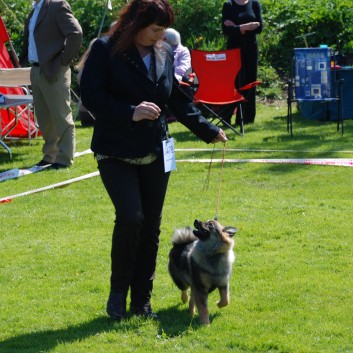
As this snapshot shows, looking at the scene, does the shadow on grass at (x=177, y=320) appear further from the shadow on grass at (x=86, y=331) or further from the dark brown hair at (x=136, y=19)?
the dark brown hair at (x=136, y=19)

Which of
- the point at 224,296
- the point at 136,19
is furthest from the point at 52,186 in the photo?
the point at 136,19

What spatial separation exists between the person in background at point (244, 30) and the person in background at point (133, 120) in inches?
310

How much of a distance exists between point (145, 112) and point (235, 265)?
2.08m

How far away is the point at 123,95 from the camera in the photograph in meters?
5.14

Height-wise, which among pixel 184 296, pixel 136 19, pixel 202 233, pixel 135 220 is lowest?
pixel 184 296

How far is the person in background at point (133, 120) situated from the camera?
16.4ft

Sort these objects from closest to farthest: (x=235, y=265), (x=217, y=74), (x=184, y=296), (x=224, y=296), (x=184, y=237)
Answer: (x=224, y=296)
(x=184, y=237)
(x=184, y=296)
(x=235, y=265)
(x=217, y=74)

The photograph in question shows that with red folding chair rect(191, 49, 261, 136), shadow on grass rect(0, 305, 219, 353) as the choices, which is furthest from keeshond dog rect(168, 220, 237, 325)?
red folding chair rect(191, 49, 261, 136)

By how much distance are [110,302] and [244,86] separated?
8.15 meters

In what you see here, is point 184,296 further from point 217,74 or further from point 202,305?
point 217,74

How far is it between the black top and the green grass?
2.61 metres

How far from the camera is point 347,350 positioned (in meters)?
4.90

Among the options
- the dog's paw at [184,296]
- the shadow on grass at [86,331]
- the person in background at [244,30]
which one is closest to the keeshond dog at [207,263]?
the shadow on grass at [86,331]

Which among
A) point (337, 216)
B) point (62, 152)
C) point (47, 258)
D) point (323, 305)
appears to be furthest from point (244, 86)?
point (323, 305)
